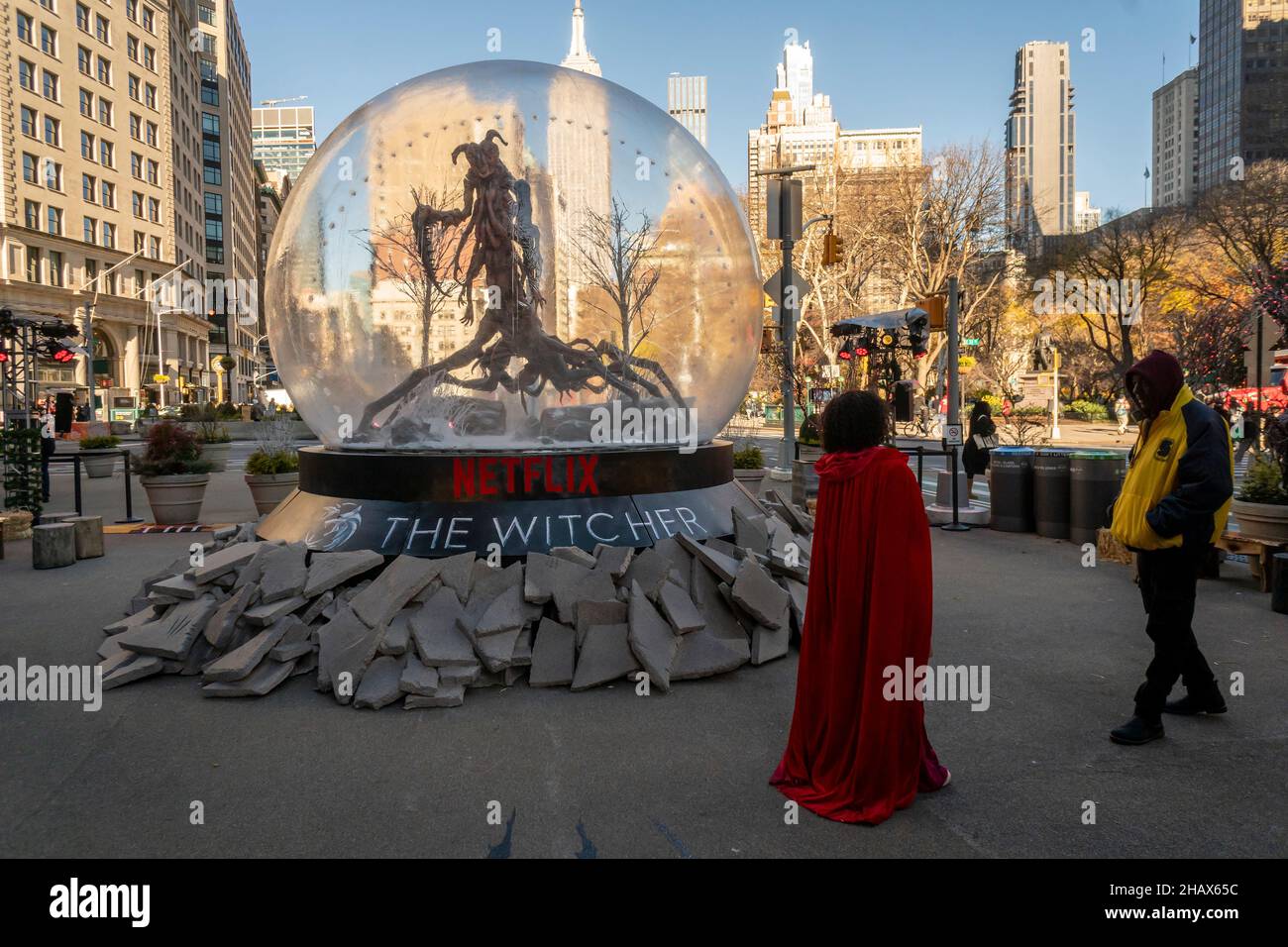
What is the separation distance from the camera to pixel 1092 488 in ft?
34.6

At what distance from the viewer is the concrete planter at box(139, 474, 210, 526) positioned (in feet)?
41.8

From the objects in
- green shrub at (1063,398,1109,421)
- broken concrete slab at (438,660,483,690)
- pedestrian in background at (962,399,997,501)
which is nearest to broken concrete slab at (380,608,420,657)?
broken concrete slab at (438,660,483,690)

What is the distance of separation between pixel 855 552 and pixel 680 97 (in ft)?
516

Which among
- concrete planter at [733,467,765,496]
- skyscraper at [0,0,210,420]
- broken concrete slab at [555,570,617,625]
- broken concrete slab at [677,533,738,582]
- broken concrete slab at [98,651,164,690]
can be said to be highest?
skyscraper at [0,0,210,420]

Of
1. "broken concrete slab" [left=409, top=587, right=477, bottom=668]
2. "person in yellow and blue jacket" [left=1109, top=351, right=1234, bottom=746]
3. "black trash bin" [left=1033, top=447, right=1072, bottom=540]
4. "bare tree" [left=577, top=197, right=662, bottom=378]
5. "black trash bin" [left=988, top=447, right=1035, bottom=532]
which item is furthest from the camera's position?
"black trash bin" [left=988, top=447, right=1035, bottom=532]

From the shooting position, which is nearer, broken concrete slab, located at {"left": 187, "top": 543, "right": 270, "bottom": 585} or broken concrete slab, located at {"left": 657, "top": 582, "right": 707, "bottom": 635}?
broken concrete slab, located at {"left": 657, "top": 582, "right": 707, "bottom": 635}

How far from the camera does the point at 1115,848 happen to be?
3314 mm

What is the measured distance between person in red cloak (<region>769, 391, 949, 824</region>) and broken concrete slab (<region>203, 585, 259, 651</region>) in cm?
372

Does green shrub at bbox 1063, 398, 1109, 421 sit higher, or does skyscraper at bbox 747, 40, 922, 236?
skyscraper at bbox 747, 40, 922, 236

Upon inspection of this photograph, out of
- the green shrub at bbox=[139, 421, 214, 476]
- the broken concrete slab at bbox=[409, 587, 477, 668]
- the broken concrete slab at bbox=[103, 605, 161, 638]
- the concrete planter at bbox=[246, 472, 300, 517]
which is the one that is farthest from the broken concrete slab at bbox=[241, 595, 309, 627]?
the green shrub at bbox=[139, 421, 214, 476]

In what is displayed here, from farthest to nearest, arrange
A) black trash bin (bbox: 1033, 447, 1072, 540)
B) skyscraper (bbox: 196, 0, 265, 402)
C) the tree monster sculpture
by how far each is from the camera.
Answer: skyscraper (bbox: 196, 0, 265, 402) → black trash bin (bbox: 1033, 447, 1072, 540) → the tree monster sculpture

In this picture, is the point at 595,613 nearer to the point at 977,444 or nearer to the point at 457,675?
the point at 457,675

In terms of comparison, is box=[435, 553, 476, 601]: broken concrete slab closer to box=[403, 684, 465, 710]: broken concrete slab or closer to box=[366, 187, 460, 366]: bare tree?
box=[403, 684, 465, 710]: broken concrete slab

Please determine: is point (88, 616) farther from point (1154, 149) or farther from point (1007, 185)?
point (1154, 149)
